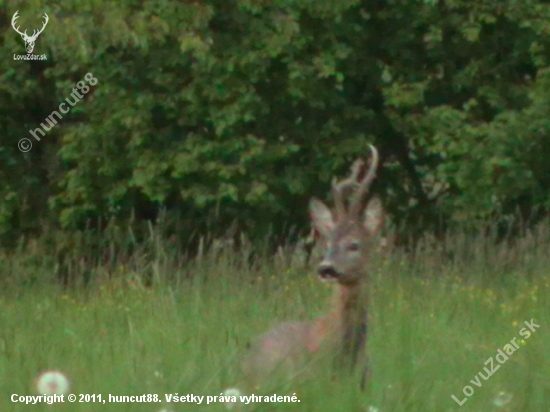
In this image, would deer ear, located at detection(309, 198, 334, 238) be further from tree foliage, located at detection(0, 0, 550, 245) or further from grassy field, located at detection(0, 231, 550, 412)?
tree foliage, located at detection(0, 0, 550, 245)

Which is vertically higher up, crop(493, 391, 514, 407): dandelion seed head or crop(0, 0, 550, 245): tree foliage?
crop(0, 0, 550, 245): tree foliage

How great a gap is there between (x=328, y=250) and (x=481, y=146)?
7.47 m

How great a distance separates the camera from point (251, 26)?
14.5 m

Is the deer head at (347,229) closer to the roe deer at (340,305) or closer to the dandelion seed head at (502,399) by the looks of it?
the roe deer at (340,305)

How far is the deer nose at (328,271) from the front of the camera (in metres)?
7.13

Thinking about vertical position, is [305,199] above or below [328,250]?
above

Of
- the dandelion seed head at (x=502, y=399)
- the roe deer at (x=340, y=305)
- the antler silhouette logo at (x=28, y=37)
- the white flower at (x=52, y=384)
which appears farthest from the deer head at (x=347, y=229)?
the antler silhouette logo at (x=28, y=37)

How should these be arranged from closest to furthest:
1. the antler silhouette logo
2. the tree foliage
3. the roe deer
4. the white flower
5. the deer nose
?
the white flower → the roe deer → the deer nose → the antler silhouette logo → the tree foliage

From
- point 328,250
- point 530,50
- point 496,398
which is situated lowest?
point 496,398

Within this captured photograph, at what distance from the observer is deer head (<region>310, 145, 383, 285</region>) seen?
7238 mm

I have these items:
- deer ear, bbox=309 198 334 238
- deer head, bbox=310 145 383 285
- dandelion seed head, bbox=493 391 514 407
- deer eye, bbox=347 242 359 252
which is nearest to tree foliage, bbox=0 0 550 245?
deer ear, bbox=309 198 334 238

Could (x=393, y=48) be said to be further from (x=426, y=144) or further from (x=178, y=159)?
(x=178, y=159)

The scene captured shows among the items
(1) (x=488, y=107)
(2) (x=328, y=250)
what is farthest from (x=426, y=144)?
(2) (x=328, y=250)

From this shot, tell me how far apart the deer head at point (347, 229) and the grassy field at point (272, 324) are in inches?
16.8
